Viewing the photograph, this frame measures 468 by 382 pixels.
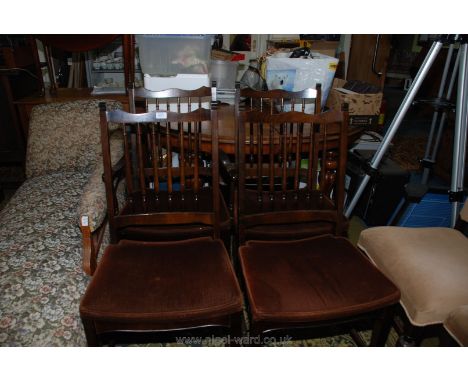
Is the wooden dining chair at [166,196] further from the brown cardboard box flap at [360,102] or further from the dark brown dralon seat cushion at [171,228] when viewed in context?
the brown cardboard box flap at [360,102]

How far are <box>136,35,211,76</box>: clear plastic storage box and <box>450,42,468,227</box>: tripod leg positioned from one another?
118cm

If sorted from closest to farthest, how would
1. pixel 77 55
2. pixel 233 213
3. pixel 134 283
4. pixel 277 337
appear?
pixel 134 283 < pixel 277 337 < pixel 233 213 < pixel 77 55

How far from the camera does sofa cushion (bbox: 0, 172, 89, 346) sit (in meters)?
1.12

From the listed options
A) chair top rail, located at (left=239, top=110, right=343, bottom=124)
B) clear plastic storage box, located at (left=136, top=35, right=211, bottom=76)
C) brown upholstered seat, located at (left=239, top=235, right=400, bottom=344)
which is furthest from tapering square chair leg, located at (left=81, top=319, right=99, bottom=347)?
clear plastic storage box, located at (left=136, top=35, right=211, bottom=76)

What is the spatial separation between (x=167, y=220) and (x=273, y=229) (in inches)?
17.0

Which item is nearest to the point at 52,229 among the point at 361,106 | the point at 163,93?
the point at 163,93

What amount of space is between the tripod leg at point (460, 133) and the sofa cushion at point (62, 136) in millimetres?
1660

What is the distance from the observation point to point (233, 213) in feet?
5.08

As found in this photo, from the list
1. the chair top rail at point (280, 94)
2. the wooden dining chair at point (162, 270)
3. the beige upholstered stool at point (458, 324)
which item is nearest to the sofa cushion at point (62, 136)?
the wooden dining chair at point (162, 270)
